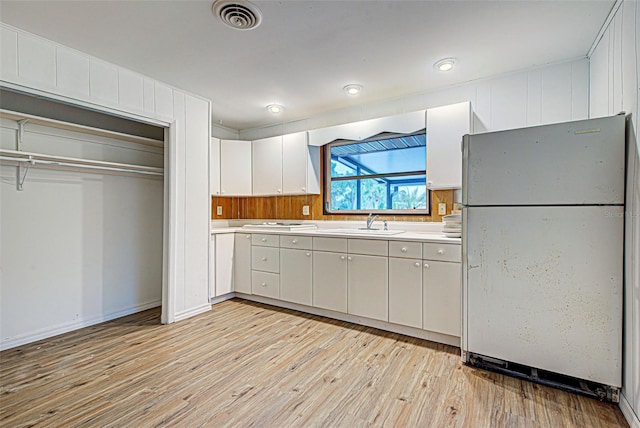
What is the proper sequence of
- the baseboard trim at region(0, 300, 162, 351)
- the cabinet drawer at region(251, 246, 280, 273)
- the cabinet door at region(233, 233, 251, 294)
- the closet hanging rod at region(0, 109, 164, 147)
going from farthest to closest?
the cabinet door at region(233, 233, 251, 294) → the cabinet drawer at region(251, 246, 280, 273) → the baseboard trim at region(0, 300, 162, 351) → the closet hanging rod at region(0, 109, 164, 147)

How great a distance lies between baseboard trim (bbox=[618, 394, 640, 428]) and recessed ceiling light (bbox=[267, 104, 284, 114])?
3582 mm

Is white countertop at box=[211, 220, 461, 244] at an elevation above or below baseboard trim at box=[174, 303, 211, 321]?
above

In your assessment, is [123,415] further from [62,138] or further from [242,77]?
[242,77]

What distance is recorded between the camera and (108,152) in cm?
321

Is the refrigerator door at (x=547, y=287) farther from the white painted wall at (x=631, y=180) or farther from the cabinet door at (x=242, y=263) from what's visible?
the cabinet door at (x=242, y=263)

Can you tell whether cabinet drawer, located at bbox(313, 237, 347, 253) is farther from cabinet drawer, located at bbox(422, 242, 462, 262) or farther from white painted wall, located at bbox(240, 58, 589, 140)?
white painted wall, located at bbox(240, 58, 589, 140)

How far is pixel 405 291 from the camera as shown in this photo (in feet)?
8.88

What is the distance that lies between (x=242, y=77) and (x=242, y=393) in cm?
251

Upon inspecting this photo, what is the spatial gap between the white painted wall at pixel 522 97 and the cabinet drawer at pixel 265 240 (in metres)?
1.87

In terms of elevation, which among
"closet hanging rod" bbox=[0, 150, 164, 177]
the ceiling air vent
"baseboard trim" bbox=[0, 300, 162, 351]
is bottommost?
"baseboard trim" bbox=[0, 300, 162, 351]

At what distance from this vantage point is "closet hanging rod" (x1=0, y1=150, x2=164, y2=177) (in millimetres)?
2436

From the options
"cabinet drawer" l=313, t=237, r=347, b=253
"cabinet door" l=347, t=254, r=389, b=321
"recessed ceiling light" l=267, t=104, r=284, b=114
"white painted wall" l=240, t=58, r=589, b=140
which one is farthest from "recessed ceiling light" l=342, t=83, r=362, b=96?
"cabinet door" l=347, t=254, r=389, b=321

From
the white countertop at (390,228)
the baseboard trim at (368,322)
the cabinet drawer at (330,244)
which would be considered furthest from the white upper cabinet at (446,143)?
the baseboard trim at (368,322)

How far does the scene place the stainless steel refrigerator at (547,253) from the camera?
70.7 inches
